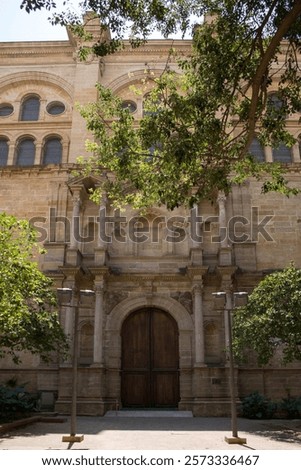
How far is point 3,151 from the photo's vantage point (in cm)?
2469

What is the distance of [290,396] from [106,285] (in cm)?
833

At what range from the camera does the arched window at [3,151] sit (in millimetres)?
24377

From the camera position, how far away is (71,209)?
72.3 feet

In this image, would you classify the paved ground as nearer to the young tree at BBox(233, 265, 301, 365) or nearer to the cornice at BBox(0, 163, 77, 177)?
the young tree at BBox(233, 265, 301, 365)

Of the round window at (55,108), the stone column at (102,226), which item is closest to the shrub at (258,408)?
the stone column at (102,226)

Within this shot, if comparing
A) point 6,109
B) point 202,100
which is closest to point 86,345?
point 202,100

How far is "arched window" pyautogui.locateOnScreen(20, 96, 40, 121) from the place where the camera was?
83.7 ft

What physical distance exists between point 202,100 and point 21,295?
6958 mm

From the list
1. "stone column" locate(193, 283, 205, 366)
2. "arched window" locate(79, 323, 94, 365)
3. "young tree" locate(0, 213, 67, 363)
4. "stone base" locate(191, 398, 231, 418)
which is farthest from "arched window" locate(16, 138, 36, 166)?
"stone base" locate(191, 398, 231, 418)

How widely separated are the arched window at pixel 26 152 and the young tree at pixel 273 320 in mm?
13542

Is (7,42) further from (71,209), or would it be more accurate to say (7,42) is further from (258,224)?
(258,224)

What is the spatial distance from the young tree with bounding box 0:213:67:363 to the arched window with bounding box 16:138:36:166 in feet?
32.6

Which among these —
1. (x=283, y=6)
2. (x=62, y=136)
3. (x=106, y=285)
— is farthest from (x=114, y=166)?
(x=62, y=136)

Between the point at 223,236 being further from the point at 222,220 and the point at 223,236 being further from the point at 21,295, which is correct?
the point at 21,295
